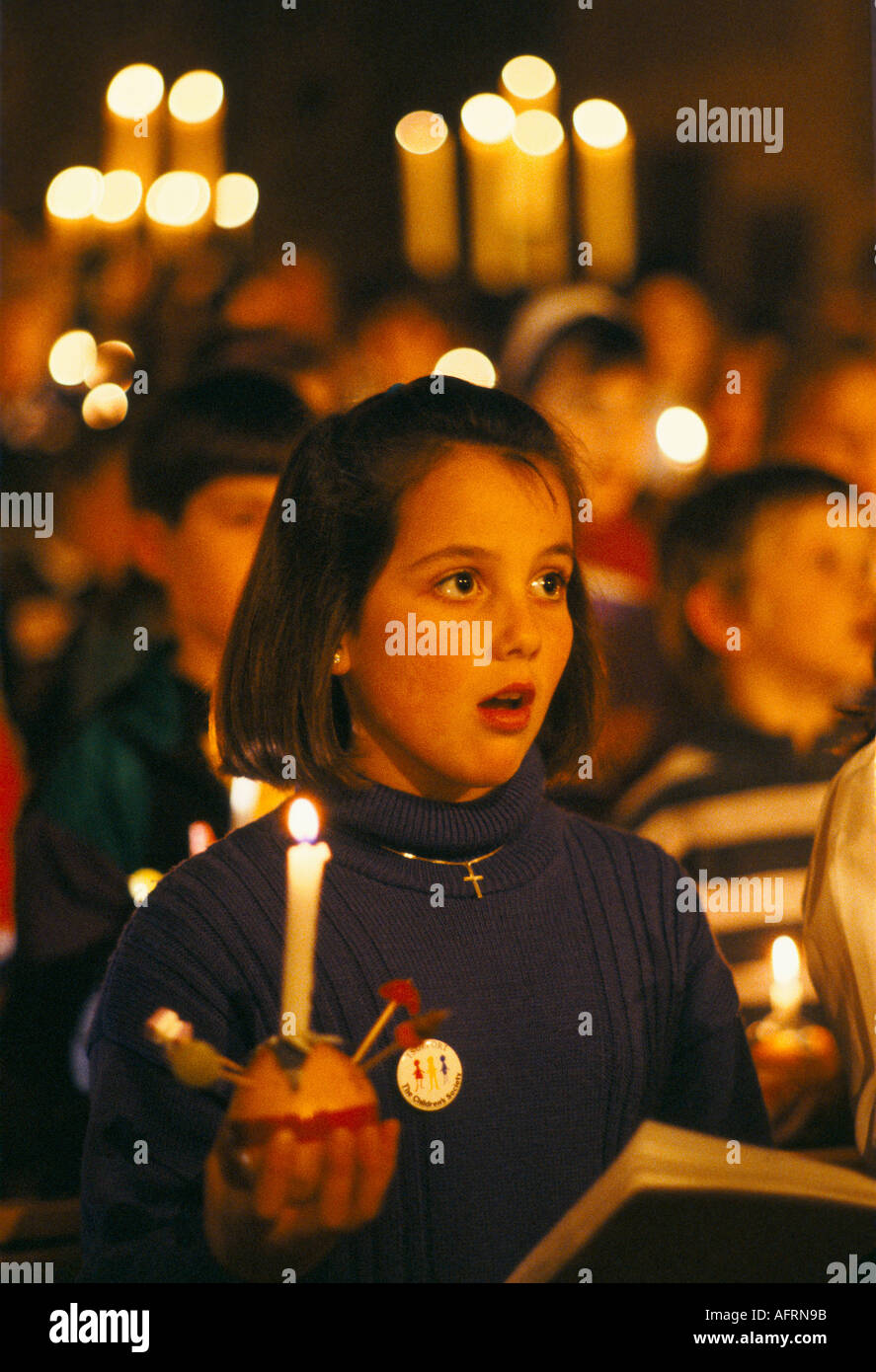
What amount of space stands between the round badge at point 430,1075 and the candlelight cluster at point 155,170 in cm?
103

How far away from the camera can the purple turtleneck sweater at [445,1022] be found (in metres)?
1.20

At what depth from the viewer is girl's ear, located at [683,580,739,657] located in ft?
5.42

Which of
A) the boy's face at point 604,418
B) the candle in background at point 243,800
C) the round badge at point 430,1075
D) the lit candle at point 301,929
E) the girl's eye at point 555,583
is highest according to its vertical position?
the boy's face at point 604,418

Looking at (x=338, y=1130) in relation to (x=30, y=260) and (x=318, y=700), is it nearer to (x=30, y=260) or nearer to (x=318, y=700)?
(x=318, y=700)

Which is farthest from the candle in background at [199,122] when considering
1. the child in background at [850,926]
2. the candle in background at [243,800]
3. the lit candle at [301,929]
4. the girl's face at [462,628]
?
the child in background at [850,926]

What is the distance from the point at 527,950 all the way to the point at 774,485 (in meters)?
0.68

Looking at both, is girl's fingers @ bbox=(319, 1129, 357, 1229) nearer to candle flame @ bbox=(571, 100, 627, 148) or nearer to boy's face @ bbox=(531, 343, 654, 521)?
boy's face @ bbox=(531, 343, 654, 521)

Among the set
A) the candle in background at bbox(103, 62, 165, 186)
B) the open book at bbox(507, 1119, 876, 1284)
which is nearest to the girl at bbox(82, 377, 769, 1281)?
the open book at bbox(507, 1119, 876, 1284)

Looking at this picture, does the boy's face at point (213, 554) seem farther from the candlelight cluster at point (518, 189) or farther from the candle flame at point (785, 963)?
the candle flame at point (785, 963)

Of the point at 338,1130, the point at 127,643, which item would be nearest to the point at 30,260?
the point at 127,643

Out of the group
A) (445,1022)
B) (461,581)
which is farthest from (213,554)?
(445,1022)

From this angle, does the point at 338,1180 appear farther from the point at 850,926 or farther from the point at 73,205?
the point at 73,205

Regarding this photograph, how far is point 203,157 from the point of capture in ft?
5.45

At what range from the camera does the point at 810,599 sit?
1622 mm
